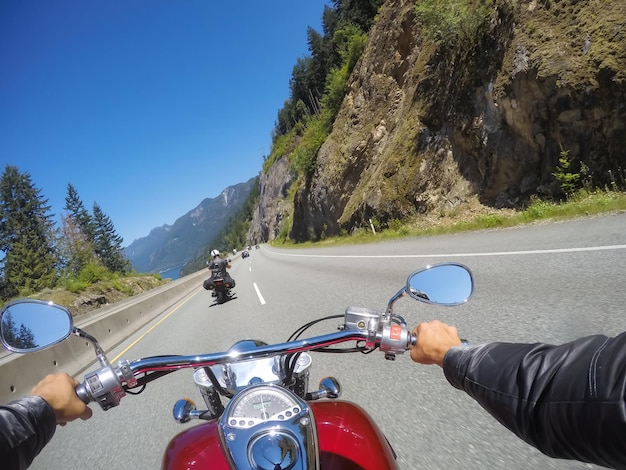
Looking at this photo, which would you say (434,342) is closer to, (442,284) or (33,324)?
(442,284)

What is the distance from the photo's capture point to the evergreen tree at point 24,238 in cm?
3562

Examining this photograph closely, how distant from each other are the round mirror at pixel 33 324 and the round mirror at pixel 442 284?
172cm

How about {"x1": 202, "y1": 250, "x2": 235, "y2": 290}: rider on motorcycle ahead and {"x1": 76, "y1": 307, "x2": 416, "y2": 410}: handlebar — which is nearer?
{"x1": 76, "y1": 307, "x2": 416, "y2": 410}: handlebar

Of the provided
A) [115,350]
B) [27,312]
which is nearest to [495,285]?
[27,312]

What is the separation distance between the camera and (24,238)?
3841 centimetres

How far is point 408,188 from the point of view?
20578 millimetres

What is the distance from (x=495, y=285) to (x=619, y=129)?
8.62 m

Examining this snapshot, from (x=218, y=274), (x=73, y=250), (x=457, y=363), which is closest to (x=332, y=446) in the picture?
(x=457, y=363)

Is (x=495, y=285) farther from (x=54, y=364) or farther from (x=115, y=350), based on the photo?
(x=115, y=350)

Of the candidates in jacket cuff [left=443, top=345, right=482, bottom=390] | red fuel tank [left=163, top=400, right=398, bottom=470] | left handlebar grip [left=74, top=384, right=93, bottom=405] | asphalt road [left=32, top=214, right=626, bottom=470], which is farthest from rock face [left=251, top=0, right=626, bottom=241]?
left handlebar grip [left=74, top=384, right=93, bottom=405]

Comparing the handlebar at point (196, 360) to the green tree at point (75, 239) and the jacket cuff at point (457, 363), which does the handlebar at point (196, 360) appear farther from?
the green tree at point (75, 239)

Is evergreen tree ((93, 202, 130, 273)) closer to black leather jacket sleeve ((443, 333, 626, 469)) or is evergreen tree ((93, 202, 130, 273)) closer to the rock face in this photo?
the rock face

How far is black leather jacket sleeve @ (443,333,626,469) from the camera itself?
0.91 metres

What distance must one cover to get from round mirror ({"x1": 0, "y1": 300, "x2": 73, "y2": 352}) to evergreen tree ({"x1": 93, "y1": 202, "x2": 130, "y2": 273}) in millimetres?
60889
